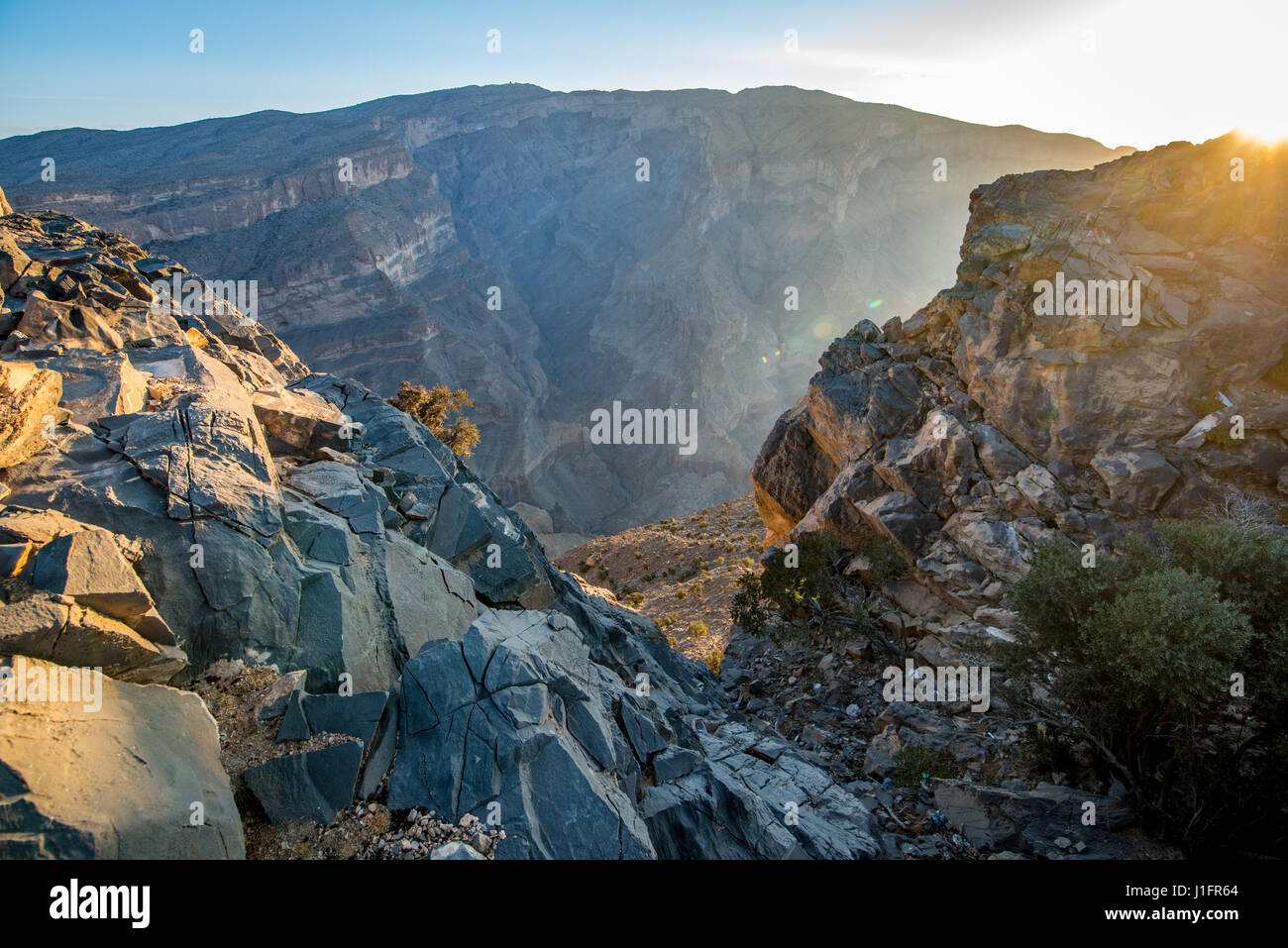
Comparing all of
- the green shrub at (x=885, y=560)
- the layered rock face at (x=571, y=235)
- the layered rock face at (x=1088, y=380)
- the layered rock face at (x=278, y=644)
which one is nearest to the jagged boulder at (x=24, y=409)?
the layered rock face at (x=278, y=644)

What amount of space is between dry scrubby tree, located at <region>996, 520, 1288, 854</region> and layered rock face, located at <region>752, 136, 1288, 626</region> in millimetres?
4851

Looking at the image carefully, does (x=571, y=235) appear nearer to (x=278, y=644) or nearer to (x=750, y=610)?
(x=750, y=610)

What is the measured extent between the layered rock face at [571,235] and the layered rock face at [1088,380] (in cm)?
5375

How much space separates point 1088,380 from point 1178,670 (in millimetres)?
13383

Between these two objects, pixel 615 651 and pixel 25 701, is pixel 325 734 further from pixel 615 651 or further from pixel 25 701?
pixel 615 651

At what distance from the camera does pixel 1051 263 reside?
22828 mm

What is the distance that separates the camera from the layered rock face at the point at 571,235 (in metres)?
78.2

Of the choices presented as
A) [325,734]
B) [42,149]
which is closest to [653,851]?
[325,734]

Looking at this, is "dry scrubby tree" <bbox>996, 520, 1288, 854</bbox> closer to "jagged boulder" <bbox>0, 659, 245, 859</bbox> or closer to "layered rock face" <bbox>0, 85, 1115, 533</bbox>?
"jagged boulder" <bbox>0, 659, 245, 859</bbox>

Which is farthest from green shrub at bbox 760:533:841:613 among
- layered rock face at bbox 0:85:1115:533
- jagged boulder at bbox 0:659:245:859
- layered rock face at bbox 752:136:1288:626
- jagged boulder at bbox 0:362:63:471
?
layered rock face at bbox 0:85:1115:533

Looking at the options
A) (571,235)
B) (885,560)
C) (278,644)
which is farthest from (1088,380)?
(571,235)

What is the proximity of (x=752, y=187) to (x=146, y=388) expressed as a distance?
118m

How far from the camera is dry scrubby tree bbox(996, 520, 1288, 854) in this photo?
11.0 metres

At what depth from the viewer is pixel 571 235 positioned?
4579 inches
